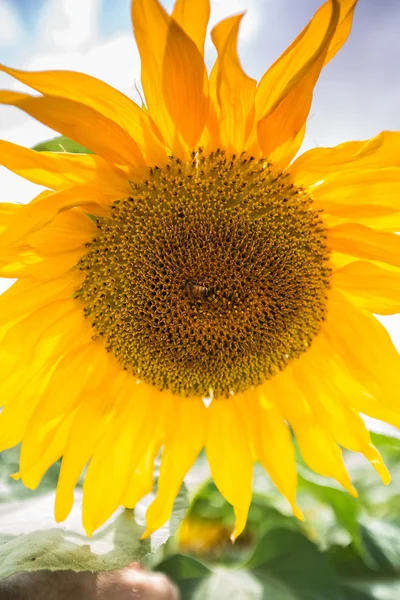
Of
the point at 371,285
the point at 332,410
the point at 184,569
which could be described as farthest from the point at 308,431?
the point at 184,569

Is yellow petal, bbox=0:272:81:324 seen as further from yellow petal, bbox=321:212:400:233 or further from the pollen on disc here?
yellow petal, bbox=321:212:400:233

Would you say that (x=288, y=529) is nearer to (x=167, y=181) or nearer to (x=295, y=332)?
(x=295, y=332)

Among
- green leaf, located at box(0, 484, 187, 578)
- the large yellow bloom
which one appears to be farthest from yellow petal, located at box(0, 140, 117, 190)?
green leaf, located at box(0, 484, 187, 578)

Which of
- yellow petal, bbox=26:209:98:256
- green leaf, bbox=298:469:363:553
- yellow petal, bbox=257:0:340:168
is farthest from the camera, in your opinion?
Result: green leaf, bbox=298:469:363:553

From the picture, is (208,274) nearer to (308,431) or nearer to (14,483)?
(308,431)

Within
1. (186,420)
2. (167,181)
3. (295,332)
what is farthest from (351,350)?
(167,181)
